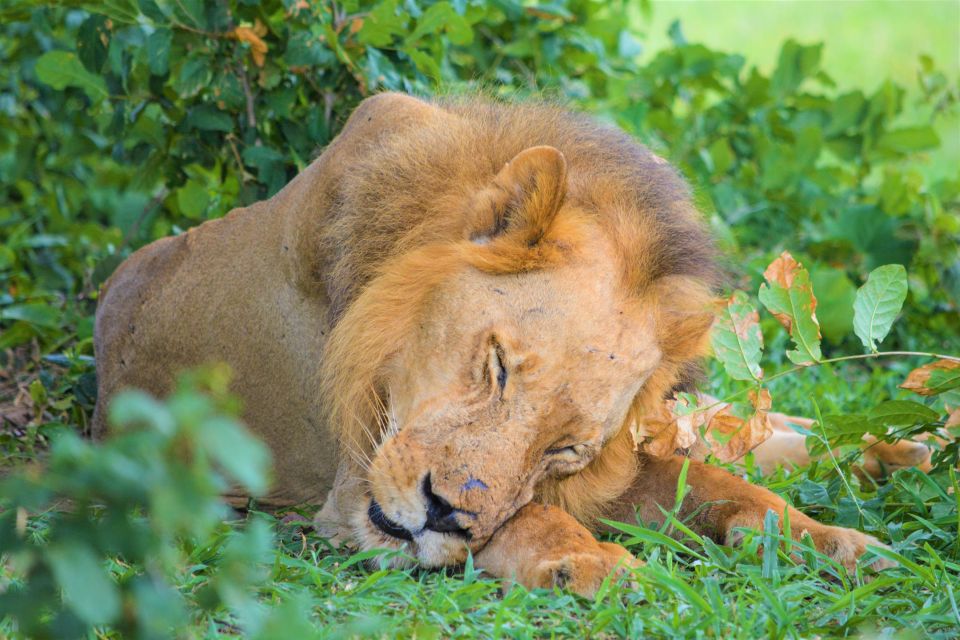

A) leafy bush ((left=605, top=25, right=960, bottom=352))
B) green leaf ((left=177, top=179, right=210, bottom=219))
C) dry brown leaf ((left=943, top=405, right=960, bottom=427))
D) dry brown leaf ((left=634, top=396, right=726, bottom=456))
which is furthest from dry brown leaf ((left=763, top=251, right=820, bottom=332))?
leafy bush ((left=605, top=25, right=960, bottom=352))

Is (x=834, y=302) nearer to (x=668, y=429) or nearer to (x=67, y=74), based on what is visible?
(x=668, y=429)

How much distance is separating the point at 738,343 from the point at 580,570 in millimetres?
845

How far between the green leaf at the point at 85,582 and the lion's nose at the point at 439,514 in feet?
3.88

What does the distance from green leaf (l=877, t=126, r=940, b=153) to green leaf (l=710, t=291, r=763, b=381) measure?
3854 millimetres

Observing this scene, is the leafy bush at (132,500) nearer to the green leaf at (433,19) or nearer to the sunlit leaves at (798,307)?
the sunlit leaves at (798,307)

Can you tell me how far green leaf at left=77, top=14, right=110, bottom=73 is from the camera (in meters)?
4.28

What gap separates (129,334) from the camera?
381 centimetres

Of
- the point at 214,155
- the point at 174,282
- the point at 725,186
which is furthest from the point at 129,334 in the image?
the point at 725,186

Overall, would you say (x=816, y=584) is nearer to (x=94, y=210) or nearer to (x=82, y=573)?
(x=82, y=573)

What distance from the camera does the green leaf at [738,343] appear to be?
3021 millimetres

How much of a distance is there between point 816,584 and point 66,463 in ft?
6.20

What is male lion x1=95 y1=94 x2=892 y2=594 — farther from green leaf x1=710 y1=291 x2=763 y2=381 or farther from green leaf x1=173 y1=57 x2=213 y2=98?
green leaf x1=173 y1=57 x2=213 y2=98

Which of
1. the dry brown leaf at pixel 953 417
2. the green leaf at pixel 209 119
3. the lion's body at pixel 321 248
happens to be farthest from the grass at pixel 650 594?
the green leaf at pixel 209 119

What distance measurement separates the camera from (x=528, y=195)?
2.83 meters
